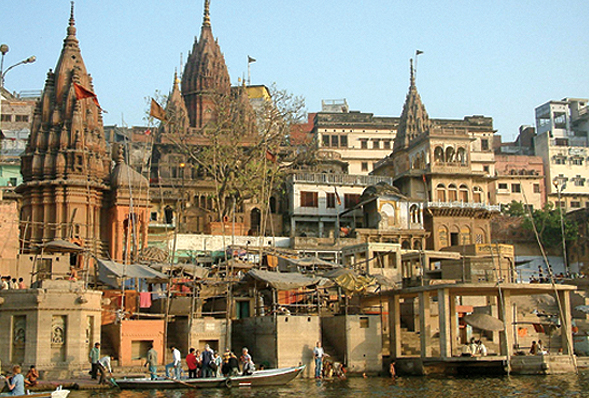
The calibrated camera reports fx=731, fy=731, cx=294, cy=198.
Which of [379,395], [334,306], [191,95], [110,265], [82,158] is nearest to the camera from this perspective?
[379,395]

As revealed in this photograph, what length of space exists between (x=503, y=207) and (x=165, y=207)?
3079cm

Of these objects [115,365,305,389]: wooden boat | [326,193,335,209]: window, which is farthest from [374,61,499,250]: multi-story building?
[115,365,305,389]: wooden boat

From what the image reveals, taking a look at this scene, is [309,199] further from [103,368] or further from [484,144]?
[103,368]

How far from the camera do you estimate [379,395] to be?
20.8 m

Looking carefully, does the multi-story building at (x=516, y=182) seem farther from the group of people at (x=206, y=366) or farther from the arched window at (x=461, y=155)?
the group of people at (x=206, y=366)

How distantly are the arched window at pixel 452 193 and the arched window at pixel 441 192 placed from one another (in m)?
0.42

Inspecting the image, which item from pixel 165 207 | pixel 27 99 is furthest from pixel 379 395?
pixel 27 99

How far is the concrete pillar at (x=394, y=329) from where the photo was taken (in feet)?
92.0

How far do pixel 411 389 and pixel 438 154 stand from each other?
117ft

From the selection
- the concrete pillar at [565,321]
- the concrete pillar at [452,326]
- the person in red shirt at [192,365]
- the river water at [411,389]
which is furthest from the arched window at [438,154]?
the person in red shirt at [192,365]

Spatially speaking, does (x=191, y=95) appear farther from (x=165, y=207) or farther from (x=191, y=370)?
(x=191, y=370)

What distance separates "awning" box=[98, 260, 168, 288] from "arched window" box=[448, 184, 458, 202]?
31.1m

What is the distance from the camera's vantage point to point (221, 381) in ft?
71.8

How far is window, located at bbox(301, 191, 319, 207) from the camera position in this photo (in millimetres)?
53188
